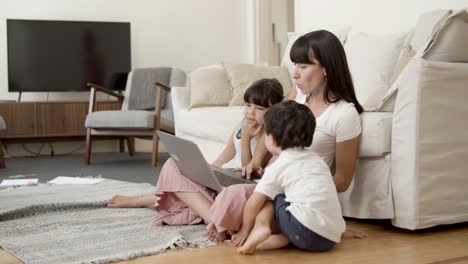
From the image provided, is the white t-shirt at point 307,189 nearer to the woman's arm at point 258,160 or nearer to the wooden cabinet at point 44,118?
the woman's arm at point 258,160

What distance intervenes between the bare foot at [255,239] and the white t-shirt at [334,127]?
16.3 inches

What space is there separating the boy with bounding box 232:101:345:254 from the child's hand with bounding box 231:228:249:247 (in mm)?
32

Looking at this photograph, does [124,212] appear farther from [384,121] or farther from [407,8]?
[407,8]

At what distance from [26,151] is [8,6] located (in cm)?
140

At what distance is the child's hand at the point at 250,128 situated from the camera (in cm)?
214

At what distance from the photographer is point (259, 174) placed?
2.07 m

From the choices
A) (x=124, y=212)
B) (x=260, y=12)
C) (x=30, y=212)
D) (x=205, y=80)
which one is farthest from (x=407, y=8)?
(x=260, y=12)

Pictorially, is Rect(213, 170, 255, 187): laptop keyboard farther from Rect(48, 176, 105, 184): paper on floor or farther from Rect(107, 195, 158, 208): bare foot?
Rect(48, 176, 105, 184): paper on floor

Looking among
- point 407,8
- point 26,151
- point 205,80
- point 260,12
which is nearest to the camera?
point 407,8

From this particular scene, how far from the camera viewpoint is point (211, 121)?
3.29m

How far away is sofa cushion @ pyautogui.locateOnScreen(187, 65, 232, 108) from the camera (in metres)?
3.63

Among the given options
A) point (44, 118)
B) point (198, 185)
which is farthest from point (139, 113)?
point (198, 185)

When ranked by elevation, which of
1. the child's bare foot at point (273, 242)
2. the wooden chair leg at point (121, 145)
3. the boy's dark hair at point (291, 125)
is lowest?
the wooden chair leg at point (121, 145)

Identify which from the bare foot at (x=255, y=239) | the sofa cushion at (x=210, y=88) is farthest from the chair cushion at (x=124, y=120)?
the bare foot at (x=255, y=239)
